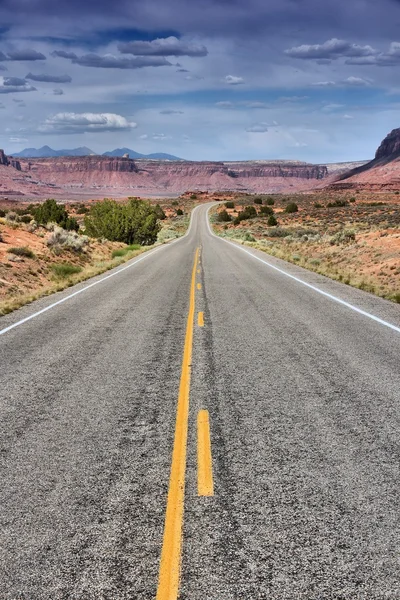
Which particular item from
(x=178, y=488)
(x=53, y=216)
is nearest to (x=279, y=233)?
(x=53, y=216)

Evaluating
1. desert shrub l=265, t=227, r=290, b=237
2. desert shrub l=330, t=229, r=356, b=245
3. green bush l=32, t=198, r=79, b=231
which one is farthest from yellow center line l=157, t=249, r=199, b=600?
desert shrub l=265, t=227, r=290, b=237

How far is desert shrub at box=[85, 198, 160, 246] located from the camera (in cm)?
4506

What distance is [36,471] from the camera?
187 inches

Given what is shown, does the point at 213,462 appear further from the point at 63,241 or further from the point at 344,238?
the point at 344,238

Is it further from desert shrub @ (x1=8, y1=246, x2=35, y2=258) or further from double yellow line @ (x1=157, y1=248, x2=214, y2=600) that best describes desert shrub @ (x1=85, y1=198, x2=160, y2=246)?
double yellow line @ (x1=157, y1=248, x2=214, y2=600)

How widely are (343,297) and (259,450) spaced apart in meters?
10.7

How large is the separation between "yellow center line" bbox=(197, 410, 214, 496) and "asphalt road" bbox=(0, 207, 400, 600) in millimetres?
67

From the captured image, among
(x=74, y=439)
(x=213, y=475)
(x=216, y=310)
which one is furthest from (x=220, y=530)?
(x=216, y=310)

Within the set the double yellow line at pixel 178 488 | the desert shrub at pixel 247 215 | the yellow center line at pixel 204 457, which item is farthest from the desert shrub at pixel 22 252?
the desert shrub at pixel 247 215

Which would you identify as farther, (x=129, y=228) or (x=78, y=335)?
(x=129, y=228)

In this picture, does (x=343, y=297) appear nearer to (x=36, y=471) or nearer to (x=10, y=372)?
(x=10, y=372)

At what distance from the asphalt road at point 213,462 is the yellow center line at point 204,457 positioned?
2.6 inches

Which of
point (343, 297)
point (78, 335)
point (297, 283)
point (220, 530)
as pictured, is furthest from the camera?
point (297, 283)

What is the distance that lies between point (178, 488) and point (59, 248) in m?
25.0
